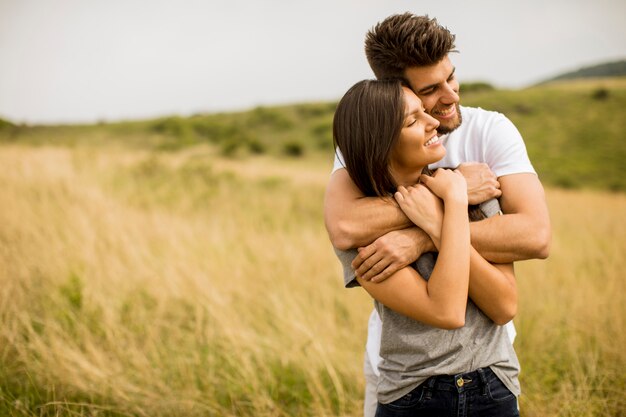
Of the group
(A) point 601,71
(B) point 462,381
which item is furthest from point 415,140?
(A) point 601,71

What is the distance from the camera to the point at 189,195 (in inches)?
351

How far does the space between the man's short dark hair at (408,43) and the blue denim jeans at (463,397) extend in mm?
1324

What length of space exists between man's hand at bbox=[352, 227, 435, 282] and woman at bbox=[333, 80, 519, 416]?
0.04m

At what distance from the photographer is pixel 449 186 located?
1730mm

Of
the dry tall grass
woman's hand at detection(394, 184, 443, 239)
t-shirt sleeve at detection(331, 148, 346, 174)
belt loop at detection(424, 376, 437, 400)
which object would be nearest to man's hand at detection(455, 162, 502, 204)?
woman's hand at detection(394, 184, 443, 239)

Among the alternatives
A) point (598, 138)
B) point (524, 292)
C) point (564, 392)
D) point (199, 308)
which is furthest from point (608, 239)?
point (598, 138)

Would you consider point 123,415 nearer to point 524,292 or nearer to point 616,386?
point 616,386

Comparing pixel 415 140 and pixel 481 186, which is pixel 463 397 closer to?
pixel 481 186

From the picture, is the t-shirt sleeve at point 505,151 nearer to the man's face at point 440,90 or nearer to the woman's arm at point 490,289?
the man's face at point 440,90

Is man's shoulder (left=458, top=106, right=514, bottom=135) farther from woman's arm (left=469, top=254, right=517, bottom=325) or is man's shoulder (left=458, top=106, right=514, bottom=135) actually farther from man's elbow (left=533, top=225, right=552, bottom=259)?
woman's arm (left=469, top=254, right=517, bottom=325)

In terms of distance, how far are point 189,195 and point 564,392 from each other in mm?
7364

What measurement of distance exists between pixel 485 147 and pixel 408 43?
0.57 metres

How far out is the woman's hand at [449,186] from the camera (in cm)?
169

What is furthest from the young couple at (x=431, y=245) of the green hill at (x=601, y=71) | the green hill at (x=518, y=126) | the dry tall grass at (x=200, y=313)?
the green hill at (x=601, y=71)
